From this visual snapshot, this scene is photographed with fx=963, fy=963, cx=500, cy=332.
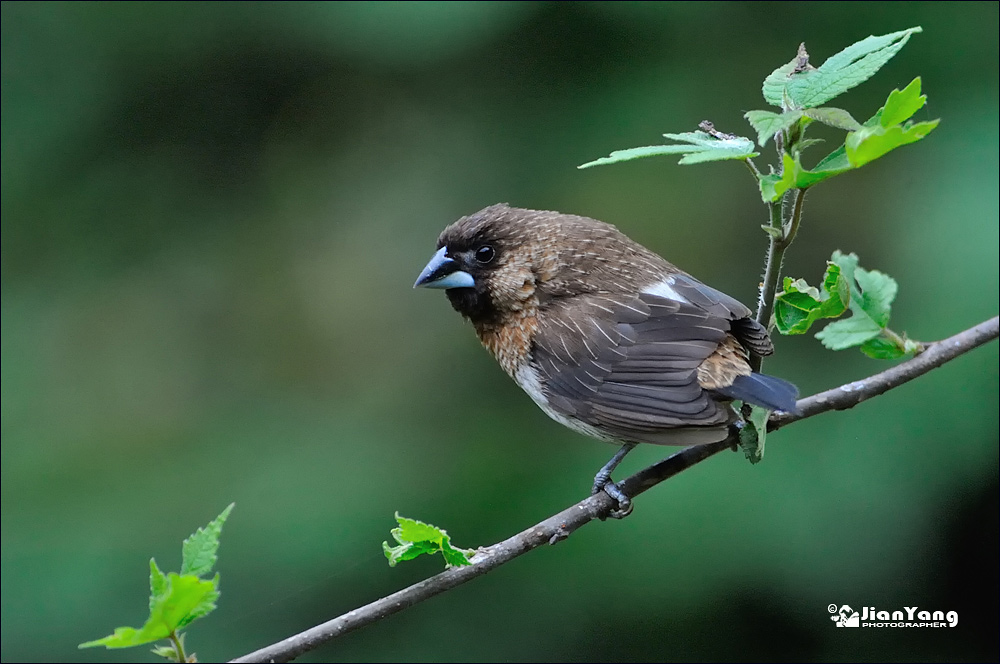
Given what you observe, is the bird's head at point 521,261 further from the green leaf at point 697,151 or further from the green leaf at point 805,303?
the green leaf at point 697,151

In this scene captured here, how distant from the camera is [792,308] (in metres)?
1.93

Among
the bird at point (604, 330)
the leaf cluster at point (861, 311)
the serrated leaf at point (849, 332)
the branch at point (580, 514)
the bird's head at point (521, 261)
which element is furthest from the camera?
the bird's head at point (521, 261)

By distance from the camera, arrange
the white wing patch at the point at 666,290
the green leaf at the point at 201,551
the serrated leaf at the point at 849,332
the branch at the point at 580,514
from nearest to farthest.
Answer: the green leaf at the point at 201,551 → the branch at the point at 580,514 → the serrated leaf at the point at 849,332 → the white wing patch at the point at 666,290

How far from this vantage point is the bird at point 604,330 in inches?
88.8

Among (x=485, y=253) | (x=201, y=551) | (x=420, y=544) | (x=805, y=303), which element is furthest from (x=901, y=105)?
(x=485, y=253)

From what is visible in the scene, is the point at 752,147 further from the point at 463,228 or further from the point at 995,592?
the point at 995,592

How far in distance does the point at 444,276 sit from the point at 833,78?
1421mm

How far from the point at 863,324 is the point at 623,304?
61cm

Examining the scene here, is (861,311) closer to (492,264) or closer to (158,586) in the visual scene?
(492,264)

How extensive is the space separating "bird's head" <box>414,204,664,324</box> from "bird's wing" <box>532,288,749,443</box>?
0.07m

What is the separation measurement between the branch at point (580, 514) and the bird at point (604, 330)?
0.21ft

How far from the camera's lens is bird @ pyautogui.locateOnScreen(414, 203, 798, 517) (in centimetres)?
226

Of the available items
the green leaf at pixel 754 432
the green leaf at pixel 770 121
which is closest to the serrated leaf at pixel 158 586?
the green leaf at pixel 770 121

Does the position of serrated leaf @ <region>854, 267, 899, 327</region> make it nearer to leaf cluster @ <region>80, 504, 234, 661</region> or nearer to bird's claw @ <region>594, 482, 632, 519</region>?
bird's claw @ <region>594, 482, 632, 519</region>
